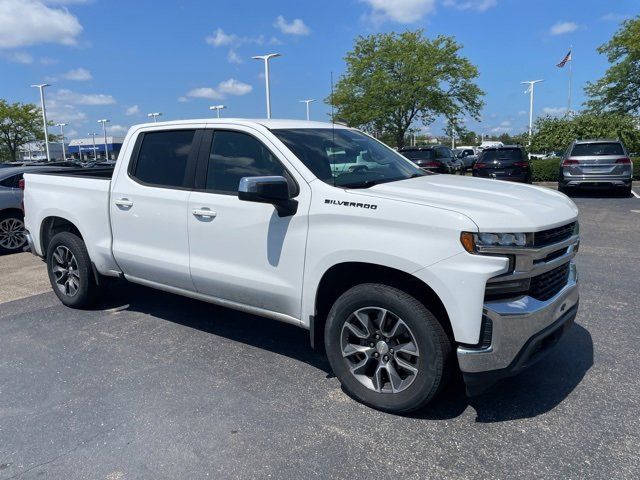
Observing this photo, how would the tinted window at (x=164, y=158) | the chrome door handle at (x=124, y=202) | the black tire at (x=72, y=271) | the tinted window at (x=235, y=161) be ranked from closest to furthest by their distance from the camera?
the tinted window at (x=235, y=161) < the tinted window at (x=164, y=158) < the chrome door handle at (x=124, y=202) < the black tire at (x=72, y=271)

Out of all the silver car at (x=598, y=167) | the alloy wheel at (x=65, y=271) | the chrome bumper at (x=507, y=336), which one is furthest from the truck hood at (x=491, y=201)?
the silver car at (x=598, y=167)

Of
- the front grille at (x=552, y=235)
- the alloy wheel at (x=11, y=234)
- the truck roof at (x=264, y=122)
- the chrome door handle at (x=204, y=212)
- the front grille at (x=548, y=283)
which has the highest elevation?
the truck roof at (x=264, y=122)

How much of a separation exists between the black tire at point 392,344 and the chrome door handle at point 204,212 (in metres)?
1.24

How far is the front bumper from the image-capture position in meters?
2.85

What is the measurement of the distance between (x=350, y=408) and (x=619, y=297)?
3.65 m

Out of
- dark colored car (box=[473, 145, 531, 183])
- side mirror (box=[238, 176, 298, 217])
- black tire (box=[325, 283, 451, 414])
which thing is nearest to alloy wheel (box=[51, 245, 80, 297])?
side mirror (box=[238, 176, 298, 217])

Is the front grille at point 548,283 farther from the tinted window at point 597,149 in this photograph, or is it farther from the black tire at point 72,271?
the tinted window at point 597,149

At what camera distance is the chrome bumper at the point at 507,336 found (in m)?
2.85

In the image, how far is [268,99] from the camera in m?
29.5

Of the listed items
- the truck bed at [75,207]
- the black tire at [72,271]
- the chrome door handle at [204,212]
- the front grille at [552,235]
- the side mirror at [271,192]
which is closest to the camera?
the front grille at [552,235]

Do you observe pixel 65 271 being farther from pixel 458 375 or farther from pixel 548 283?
pixel 548 283

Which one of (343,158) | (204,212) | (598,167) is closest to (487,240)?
(343,158)

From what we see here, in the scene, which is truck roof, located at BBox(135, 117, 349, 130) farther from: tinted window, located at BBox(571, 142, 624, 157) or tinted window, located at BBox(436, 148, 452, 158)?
tinted window, located at BBox(436, 148, 452, 158)

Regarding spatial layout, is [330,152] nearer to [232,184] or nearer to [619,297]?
[232,184]
